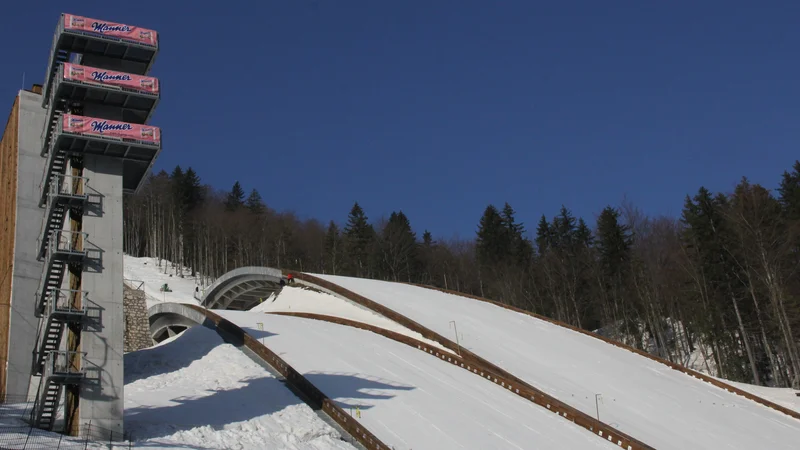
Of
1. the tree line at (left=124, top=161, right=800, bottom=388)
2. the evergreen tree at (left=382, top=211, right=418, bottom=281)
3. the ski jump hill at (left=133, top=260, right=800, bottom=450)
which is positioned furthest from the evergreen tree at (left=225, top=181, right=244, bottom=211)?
the ski jump hill at (left=133, top=260, right=800, bottom=450)

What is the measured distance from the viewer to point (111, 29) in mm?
24000

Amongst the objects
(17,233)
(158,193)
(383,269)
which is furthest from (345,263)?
(17,233)

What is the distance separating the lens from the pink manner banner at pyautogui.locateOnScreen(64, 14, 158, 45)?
76.4ft

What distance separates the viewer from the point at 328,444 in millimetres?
21891

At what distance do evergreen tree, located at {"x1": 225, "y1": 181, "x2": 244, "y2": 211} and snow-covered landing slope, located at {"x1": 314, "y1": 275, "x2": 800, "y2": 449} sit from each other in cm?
6226

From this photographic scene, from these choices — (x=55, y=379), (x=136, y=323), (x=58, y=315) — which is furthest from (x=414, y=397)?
(x=136, y=323)

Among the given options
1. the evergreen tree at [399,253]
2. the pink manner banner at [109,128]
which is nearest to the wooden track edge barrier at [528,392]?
the pink manner banner at [109,128]

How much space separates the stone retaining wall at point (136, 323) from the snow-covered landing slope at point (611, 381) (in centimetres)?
1420

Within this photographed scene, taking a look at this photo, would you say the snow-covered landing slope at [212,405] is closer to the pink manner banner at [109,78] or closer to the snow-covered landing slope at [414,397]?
the snow-covered landing slope at [414,397]

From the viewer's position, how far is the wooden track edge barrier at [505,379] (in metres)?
24.5

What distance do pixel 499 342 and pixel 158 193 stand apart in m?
69.7

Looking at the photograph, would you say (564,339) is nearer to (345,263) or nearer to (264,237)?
(345,263)

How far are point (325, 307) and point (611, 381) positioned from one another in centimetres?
1814

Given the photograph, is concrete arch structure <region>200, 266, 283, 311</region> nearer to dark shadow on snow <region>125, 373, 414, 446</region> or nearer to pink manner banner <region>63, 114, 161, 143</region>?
dark shadow on snow <region>125, 373, 414, 446</region>
